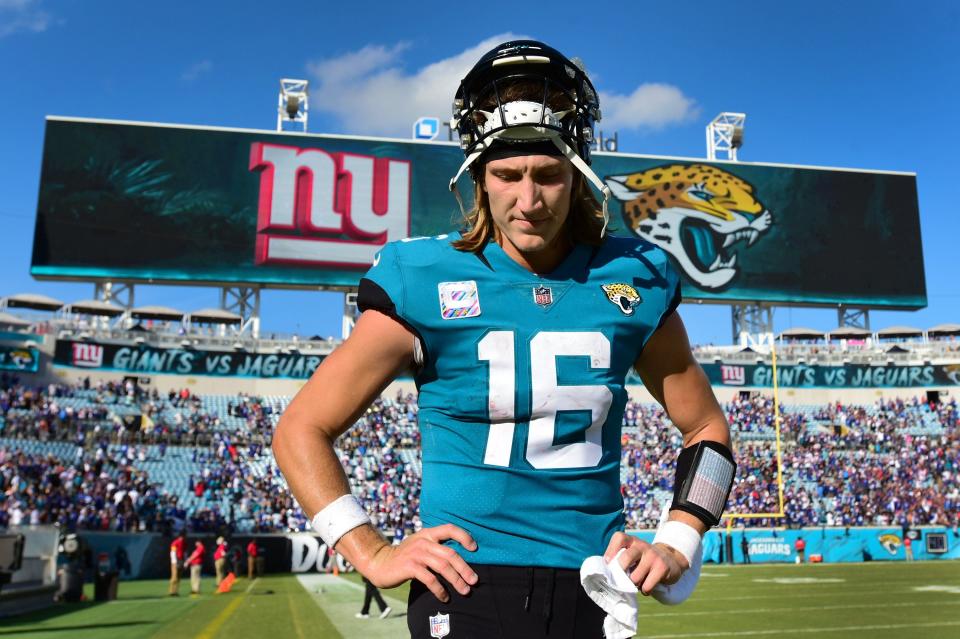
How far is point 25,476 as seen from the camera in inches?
938

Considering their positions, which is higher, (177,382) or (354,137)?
(354,137)

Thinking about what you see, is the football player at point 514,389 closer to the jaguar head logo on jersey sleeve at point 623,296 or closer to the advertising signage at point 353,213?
the jaguar head logo on jersey sleeve at point 623,296

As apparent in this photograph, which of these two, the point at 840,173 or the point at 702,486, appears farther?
the point at 840,173

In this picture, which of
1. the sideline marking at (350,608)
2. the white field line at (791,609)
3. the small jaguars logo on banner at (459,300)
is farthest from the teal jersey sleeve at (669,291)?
the white field line at (791,609)

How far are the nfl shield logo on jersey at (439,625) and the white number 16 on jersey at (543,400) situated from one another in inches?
14.4

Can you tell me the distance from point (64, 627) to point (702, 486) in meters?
12.7

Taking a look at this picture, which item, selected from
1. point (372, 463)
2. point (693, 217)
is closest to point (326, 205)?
point (372, 463)

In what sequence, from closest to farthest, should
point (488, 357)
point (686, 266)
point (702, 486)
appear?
point (488, 357)
point (702, 486)
point (686, 266)

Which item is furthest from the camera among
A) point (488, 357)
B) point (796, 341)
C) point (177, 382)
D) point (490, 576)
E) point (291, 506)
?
point (796, 341)

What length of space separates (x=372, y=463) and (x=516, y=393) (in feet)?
96.2

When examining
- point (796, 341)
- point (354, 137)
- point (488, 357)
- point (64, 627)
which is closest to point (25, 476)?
point (64, 627)

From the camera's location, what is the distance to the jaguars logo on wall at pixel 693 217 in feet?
117

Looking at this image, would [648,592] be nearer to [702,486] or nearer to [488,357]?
[702,486]

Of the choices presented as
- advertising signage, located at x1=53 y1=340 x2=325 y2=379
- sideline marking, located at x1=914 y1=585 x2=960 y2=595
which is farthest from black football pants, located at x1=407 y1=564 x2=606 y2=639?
advertising signage, located at x1=53 y1=340 x2=325 y2=379
